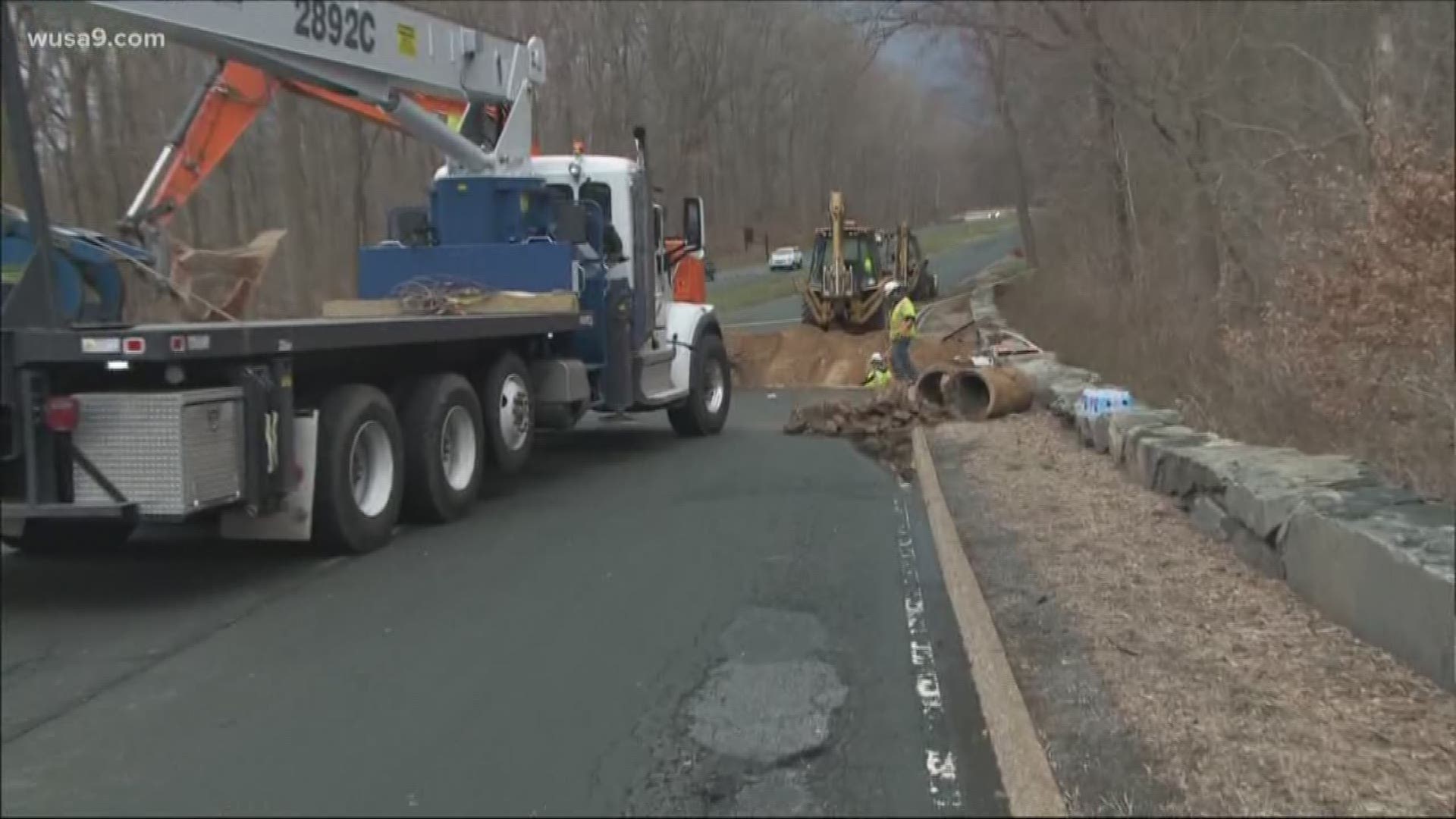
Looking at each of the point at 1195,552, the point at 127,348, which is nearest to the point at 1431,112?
the point at 1195,552

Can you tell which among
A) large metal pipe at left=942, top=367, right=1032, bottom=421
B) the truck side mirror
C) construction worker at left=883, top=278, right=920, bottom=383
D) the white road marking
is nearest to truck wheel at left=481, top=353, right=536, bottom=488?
the white road marking

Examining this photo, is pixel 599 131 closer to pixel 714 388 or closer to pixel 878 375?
pixel 878 375

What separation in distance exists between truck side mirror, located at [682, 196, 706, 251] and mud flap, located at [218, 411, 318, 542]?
773cm

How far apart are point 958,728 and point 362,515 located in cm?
462

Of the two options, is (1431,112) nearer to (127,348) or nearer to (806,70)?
(127,348)

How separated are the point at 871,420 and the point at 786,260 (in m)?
53.5

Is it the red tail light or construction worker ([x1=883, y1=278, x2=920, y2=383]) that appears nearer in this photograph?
the red tail light

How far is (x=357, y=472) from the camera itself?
877 cm

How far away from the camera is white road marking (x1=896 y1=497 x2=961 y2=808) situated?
4719 mm

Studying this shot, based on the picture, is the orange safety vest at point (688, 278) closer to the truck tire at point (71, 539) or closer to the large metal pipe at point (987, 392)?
the large metal pipe at point (987, 392)

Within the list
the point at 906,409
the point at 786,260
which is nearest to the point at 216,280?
the point at 906,409

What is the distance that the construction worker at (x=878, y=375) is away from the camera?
66.5ft

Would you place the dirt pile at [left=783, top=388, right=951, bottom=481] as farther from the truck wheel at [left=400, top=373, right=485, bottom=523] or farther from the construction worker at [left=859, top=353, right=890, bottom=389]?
the truck wheel at [left=400, top=373, right=485, bottom=523]

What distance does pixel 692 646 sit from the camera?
Answer: 21.3 feet
